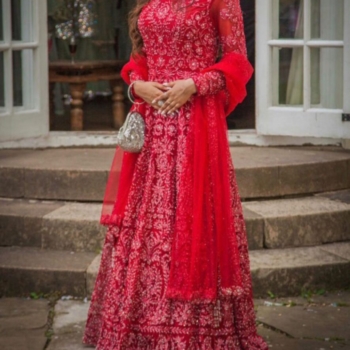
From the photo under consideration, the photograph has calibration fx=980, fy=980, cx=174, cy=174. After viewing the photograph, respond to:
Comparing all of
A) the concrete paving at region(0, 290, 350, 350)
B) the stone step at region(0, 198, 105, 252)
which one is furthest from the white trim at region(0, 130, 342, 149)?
the concrete paving at region(0, 290, 350, 350)

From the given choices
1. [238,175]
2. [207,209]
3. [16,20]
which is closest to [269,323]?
[207,209]

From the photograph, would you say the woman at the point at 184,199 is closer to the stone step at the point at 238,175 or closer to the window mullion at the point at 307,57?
the stone step at the point at 238,175

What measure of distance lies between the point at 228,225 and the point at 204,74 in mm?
671

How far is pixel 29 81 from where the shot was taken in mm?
7434

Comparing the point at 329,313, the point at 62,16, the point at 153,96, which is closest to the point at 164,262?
the point at 153,96

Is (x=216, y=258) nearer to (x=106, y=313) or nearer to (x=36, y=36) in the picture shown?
(x=106, y=313)

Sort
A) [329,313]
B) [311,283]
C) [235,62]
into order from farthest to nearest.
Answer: [311,283]
[329,313]
[235,62]

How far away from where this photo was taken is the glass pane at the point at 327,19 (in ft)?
23.2

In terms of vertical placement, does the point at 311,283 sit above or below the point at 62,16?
below

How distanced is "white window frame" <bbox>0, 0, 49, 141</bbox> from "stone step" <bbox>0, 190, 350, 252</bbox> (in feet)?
4.04

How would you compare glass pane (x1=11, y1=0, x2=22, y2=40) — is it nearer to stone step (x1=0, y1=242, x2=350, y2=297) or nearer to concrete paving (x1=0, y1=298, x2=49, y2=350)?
stone step (x1=0, y1=242, x2=350, y2=297)

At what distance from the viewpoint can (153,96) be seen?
430 cm

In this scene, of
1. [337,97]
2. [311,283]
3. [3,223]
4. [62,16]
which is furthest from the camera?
[62,16]

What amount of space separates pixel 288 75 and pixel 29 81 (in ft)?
6.41
